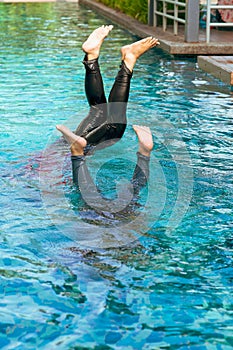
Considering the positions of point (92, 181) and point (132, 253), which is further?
point (92, 181)

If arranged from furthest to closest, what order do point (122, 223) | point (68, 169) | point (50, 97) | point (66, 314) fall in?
point (50, 97), point (68, 169), point (122, 223), point (66, 314)

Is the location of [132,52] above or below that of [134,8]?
below

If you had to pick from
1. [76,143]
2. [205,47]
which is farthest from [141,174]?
[205,47]

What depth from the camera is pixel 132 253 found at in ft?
13.8

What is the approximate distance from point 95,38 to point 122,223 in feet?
6.36

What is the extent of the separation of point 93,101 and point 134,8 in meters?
13.1

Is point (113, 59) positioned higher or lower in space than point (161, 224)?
higher

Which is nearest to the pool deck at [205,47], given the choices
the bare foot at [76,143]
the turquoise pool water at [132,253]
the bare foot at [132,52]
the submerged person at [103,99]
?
the turquoise pool water at [132,253]

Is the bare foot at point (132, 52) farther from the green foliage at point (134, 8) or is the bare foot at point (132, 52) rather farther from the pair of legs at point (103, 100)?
the green foliage at point (134, 8)

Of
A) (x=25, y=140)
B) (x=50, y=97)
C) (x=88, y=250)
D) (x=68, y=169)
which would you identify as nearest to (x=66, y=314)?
(x=88, y=250)

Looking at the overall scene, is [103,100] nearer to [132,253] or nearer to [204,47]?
[132,253]

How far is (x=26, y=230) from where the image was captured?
4.62m

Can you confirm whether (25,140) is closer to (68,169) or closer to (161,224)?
(68,169)

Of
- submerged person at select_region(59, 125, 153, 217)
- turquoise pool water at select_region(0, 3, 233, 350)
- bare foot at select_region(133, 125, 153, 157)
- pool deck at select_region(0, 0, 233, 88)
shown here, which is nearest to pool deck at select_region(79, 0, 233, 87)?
pool deck at select_region(0, 0, 233, 88)
